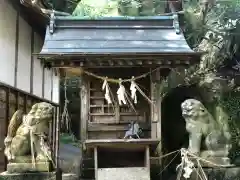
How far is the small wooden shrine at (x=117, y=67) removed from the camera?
8242 mm

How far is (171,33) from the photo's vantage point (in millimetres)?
9539

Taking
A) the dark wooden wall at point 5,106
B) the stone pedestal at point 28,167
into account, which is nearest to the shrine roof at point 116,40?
the dark wooden wall at point 5,106

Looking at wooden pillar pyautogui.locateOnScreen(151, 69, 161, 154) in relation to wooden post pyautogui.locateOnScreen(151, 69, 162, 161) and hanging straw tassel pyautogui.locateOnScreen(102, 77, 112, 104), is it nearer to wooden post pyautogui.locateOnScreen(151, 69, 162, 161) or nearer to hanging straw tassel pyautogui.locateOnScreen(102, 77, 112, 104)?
wooden post pyautogui.locateOnScreen(151, 69, 162, 161)

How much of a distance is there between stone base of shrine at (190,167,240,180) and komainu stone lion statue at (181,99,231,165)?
6.2 inches

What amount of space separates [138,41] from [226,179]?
12.4ft

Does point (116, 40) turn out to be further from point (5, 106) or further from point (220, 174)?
point (220, 174)

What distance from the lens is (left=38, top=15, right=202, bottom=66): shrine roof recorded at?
324 inches

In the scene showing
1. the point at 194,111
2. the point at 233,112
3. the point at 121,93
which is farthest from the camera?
the point at 233,112

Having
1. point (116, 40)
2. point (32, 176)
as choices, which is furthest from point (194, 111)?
point (32, 176)

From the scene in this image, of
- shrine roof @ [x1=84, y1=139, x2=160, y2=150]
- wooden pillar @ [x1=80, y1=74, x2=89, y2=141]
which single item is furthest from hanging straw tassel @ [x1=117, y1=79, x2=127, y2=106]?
shrine roof @ [x1=84, y1=139, x2=160, y2=150]

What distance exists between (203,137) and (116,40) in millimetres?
3130

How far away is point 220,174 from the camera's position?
8.06 meters

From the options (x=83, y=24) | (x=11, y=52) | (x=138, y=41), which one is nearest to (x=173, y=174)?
(x=138, y=41)

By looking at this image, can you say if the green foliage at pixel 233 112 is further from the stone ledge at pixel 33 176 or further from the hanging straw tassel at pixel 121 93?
the stone ledge at pixel 33 176
